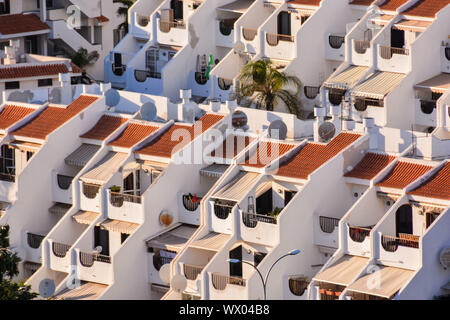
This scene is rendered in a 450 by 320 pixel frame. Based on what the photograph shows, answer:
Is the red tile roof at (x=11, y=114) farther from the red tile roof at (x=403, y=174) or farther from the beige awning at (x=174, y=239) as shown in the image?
the red tile roof at (x=403, y=174)

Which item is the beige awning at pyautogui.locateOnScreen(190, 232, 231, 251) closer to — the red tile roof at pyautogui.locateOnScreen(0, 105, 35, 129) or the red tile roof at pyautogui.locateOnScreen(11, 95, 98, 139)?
the red tile roof at pyautogui.locateOnScreen(11, 95, 98, 139)

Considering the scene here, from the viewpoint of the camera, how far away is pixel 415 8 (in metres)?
77.1

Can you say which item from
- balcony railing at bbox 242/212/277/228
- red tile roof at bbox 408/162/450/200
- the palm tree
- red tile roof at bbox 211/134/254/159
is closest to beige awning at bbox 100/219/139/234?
red tile roof at bbox 211/134/254/159

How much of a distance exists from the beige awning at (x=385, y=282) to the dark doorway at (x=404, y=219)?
2.25 metres

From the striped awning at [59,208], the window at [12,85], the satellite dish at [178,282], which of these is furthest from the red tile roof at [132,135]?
the window at [12,85]

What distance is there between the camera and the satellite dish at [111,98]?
76875 mm

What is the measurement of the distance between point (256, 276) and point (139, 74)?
72.3 ft

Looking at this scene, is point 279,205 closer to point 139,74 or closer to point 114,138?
point 114,138

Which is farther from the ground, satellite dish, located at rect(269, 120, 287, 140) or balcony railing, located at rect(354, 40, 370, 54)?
balcony railing, located at rect(354, 40, 370, 54)

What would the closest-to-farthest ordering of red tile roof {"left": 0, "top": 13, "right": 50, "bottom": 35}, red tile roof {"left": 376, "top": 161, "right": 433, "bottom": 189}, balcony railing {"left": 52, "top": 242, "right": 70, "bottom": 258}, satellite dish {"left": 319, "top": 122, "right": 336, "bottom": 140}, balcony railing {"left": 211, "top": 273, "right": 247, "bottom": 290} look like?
red tile roof {"left": 376, "top": 161, "right": 433, "bottom": 189}, balcony railing {"left": 211, "top": 273, "right": 247, "bottom": 290}, satellite dish {"left": 319, "top": 122, "right": 336, "bottom": 140}, balcony railing {"left": 52, "top": 242, "right": 70, "bottom": 258}, red tile roof {"left": 0, "top": 13, "right": 50, "bottom": 35}

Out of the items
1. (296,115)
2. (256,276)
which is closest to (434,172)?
(256,276)

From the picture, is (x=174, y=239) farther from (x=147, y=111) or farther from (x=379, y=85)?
(x=379, y=85)

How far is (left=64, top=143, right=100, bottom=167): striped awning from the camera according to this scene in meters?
73.8

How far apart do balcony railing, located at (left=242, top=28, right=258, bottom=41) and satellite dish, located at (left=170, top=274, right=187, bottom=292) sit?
18.8 metres
